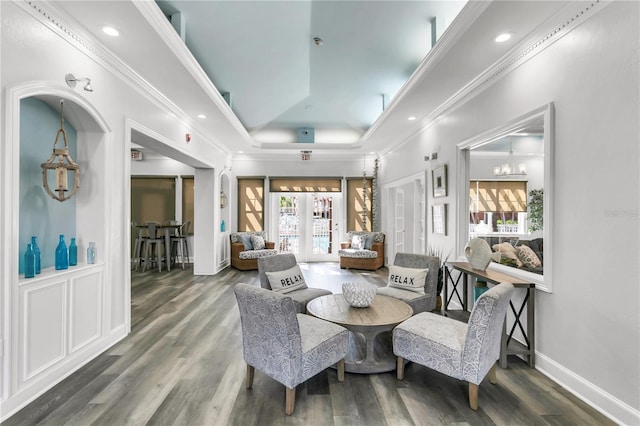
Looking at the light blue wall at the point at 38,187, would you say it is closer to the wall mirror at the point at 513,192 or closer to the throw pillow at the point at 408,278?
the throw pillow at the point at 408,278

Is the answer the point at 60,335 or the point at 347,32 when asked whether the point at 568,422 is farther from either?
the point at 347,32

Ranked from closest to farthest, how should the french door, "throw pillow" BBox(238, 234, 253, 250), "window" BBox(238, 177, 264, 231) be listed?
1. "throw pillow" BBox(238, 234, 253, 250)
2. "window" BBox(238, 177, 264, 231)
3. the french door

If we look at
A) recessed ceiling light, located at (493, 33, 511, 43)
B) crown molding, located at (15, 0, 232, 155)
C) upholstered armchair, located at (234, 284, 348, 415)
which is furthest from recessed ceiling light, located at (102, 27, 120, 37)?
recessed ceiling light, located at (493, 33, 511, 43)

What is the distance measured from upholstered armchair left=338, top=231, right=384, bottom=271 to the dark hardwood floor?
13.7 feet

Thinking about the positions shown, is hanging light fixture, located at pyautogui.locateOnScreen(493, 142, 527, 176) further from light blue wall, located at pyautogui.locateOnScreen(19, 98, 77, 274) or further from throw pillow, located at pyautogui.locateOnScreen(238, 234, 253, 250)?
throw pillow, located at pyautogui.locateOnScreen(238, 234, 253, 250)

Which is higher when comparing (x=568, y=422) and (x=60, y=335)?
(x=60, y=335)

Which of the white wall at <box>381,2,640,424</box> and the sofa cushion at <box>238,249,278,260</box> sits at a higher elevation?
the white wall at <box>381,2,640,424</box>


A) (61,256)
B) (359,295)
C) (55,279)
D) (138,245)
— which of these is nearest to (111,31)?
(61,256)

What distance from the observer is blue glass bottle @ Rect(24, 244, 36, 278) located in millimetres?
2199

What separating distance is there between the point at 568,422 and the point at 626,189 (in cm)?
150

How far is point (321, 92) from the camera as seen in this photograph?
540cm

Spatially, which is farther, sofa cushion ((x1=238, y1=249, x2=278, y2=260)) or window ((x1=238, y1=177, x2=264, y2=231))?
window ((x1=238, y1=177, x2=264, y2=231))

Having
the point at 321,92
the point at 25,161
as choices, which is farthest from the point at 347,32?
the point at 25,161

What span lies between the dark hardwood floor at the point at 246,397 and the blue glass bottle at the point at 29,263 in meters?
0.89
